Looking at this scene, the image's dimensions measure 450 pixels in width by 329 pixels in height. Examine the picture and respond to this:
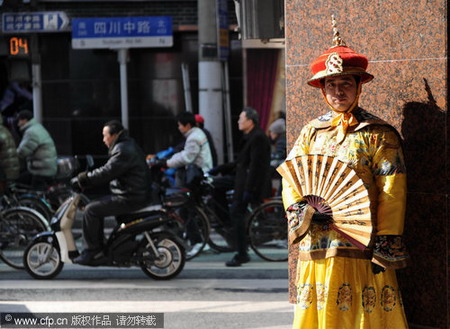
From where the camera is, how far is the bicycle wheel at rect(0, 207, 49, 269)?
11.4 meters

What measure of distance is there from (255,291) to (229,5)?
991 cm

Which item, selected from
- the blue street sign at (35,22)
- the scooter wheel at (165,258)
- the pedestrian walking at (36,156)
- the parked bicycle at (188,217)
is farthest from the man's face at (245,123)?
the blue street sign at (35,22)

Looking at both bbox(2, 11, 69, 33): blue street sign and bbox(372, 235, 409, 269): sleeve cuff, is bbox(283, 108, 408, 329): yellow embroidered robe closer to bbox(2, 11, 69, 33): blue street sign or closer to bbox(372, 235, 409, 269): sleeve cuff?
bbox(372, 235, 409, 269): sleeve cuff

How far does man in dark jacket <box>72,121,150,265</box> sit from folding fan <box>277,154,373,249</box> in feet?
16.1

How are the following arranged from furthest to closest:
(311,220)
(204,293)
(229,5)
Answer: (229,5)
(204,293)
(311,220)

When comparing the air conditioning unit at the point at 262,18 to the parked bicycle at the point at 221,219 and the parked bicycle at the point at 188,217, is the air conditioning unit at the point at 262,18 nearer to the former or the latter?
the parked bicycle at the point at 221,219

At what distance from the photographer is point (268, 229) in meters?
11.6

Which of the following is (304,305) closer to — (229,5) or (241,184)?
(241,184)

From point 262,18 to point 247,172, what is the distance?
3.51 meters

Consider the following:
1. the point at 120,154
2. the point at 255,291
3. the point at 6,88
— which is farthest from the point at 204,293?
the point at 6,88

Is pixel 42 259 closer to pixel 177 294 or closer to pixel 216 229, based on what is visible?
pixel 177 294

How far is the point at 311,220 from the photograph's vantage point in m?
5.16

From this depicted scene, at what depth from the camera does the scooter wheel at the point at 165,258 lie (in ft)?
33.0

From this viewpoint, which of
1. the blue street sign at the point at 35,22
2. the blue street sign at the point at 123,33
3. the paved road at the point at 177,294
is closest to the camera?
the paved road at the point at 177,294
